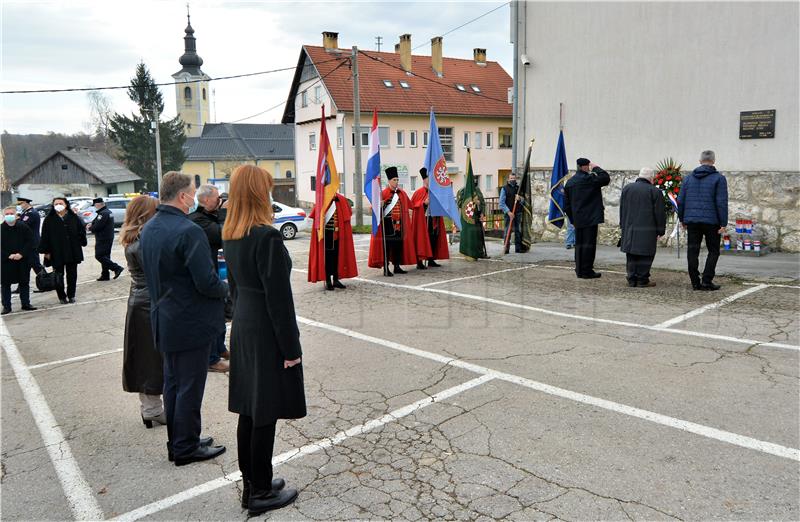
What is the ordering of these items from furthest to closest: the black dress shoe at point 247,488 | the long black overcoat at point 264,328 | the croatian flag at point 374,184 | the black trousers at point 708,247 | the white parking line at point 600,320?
the croatian flag at point 374,184 < the black trousers at point 708,247 < the white parking line at point 600,320 < the black dress shoe at point 247,488 < the long black overcoat at point 264,328

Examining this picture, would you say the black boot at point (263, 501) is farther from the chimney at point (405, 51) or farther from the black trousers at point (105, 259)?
the chimney at point (405, 51)

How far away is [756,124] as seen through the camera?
12.2 meters

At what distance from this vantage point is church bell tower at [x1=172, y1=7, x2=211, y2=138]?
87.8 meters

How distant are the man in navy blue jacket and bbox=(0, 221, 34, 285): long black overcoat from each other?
9.86 m

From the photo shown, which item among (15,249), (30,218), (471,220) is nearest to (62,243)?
(30,218)

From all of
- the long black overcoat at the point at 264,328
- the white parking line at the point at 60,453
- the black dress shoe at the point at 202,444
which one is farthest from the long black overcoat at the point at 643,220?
the white parking line at the point at 60,453

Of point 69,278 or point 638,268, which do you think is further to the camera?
point 69,278

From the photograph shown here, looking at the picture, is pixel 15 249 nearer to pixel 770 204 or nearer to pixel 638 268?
pixel 638 268

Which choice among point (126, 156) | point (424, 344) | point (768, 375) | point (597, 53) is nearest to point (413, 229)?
point (424, 344)

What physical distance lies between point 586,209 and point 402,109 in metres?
31.7

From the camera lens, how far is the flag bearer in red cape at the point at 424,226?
39.5 feet

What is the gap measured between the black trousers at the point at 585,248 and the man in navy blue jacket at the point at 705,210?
5.13ft

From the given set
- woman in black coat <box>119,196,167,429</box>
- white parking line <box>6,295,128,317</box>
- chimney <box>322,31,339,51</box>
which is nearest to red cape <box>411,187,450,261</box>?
white parking line <box>6,295,128,317</box>

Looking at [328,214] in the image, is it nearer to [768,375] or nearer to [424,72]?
[768,375]
